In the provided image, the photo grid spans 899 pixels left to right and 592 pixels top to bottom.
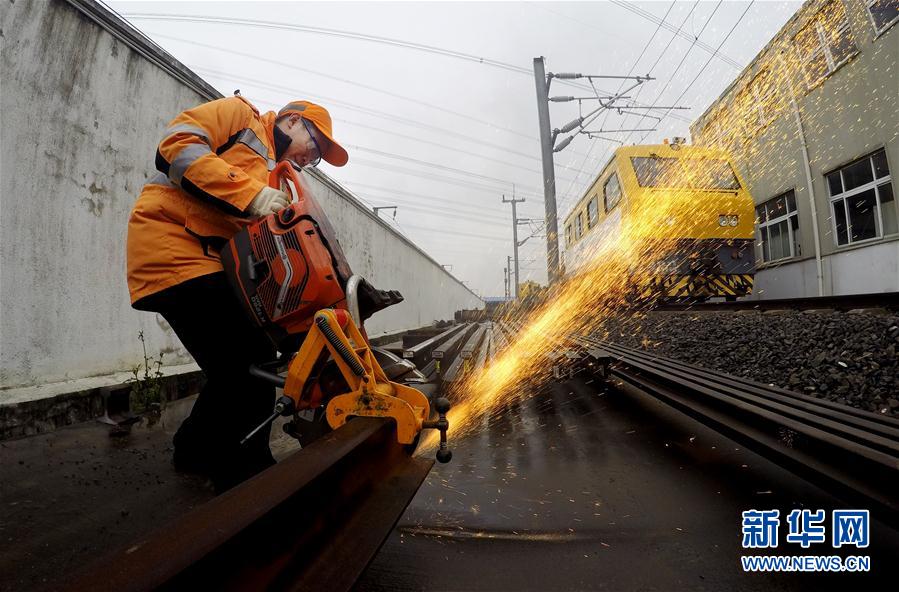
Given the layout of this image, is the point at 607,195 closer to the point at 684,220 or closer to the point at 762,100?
the point at 684,220

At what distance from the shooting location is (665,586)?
1103mm

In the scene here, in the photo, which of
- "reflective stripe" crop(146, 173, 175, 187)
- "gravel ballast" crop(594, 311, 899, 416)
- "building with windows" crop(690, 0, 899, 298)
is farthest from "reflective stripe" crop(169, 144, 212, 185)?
"building with windows" crop(690, 0, 899, 298)

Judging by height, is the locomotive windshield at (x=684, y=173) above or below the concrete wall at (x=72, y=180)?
above

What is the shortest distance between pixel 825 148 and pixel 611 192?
561 cm

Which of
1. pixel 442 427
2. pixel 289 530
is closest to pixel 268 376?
pixel 442 427

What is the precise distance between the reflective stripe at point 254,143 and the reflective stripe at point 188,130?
175 millimetres

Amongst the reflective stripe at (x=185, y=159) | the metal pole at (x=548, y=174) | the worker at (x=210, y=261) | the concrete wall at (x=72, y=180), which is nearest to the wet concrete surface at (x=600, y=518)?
the worker at (x=210, y=261)

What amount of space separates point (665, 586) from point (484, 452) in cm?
122

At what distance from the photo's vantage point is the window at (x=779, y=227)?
9.76 metres

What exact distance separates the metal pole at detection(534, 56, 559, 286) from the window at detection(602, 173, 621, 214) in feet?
9.16

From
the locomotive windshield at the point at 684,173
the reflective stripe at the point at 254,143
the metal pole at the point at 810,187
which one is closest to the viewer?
the reflective stripe at the point at 254,143

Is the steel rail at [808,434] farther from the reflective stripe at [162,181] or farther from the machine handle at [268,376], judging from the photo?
the reflective stripe at [162,181]

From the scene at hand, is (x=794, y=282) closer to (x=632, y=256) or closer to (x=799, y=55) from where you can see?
(x=799, y=55)

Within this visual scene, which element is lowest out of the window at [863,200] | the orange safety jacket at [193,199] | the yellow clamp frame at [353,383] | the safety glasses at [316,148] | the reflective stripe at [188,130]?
the yellow clamp frame at [353,383]
